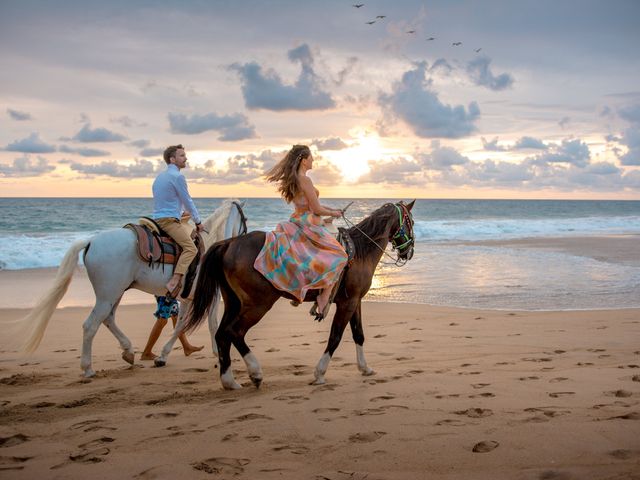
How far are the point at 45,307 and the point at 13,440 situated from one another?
2.32 m

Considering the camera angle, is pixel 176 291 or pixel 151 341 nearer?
pixel 176 291

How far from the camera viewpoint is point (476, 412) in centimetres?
435

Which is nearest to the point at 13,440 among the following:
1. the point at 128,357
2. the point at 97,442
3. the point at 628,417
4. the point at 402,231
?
the point at 97,442

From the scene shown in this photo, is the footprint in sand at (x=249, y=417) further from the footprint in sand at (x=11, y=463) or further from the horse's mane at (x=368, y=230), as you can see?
the horse's mane at (x=368, y=230)

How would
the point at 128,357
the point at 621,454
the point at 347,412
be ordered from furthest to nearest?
the point at 128,357 < the point at 347,412 < the point at 621,454

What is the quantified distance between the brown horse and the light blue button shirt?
119 centimetres

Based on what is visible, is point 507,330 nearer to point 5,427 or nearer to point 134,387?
point 134,387

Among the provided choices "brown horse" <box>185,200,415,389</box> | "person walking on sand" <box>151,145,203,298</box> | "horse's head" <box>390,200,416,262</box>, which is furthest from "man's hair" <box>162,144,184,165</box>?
"horse's head" <box>390,200,416,262</box>

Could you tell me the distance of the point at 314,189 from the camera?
5.37m

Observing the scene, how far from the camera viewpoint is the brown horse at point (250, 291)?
17.2 feet

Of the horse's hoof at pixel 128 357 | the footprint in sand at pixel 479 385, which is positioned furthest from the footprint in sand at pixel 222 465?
the horse's hoof at pixel 128 357

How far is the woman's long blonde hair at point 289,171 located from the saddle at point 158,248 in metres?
1.51

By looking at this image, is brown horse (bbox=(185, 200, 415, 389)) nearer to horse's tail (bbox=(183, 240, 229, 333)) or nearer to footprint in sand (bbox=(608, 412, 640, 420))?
horse's tail (bbox=(183, 240, 229, 333))

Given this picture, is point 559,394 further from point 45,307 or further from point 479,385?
point 45,307
